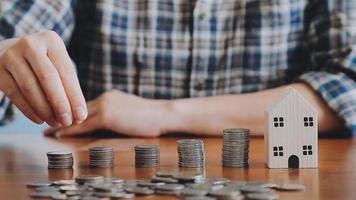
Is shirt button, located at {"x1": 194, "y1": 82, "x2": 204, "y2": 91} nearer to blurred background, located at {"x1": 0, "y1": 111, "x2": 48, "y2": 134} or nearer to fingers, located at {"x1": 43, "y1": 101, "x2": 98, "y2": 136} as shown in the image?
fingers, located at {"x1": 43, "y1": 101, "x2": 98, "y2": 136}

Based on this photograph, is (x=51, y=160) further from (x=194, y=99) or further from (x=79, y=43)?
(x=79, y=43)

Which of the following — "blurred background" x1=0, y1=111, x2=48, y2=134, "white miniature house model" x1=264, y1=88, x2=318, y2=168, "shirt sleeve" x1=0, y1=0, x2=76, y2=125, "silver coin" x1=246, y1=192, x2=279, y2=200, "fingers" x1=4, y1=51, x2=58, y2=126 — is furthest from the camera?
"blurred background" x1=0, y1=111, x2=48, y2=134

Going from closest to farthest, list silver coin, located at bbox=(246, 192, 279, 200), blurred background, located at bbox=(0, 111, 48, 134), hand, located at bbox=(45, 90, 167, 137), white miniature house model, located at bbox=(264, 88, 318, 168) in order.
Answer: silver coin, located at bbox=(246, 192, 279, 200), white miniature house model, located at bbox=(264, 88, 318, 168), hand, located at bbox=(45, 90, 167, 137), blurred background, located at bbox=(0, 111, 48, 134)

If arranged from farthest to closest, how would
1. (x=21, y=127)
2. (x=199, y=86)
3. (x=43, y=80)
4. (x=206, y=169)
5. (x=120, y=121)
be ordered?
(x=21, y=127)
(x=199, y=86)
(x=120, y=121)
(x=43, y=80)
(x=206, y=169)

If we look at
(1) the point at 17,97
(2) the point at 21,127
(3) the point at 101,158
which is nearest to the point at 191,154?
(3) the point at 101,158

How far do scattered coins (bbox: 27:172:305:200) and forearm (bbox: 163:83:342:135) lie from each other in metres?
0.83

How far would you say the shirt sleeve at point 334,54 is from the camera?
72.4 inches

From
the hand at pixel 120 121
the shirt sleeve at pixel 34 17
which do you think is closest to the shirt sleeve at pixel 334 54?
the hand at pixel 120 121

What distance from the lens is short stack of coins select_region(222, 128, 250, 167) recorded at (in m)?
1.12

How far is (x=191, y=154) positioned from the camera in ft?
3.73

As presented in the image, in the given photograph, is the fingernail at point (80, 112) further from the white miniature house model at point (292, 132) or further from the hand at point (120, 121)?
the hand at point (120, 121)

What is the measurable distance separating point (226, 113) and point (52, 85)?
28.8 inches

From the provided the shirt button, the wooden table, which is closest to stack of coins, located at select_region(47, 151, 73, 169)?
the wooden table

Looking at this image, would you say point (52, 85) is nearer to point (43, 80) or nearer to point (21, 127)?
point (43, 80)
